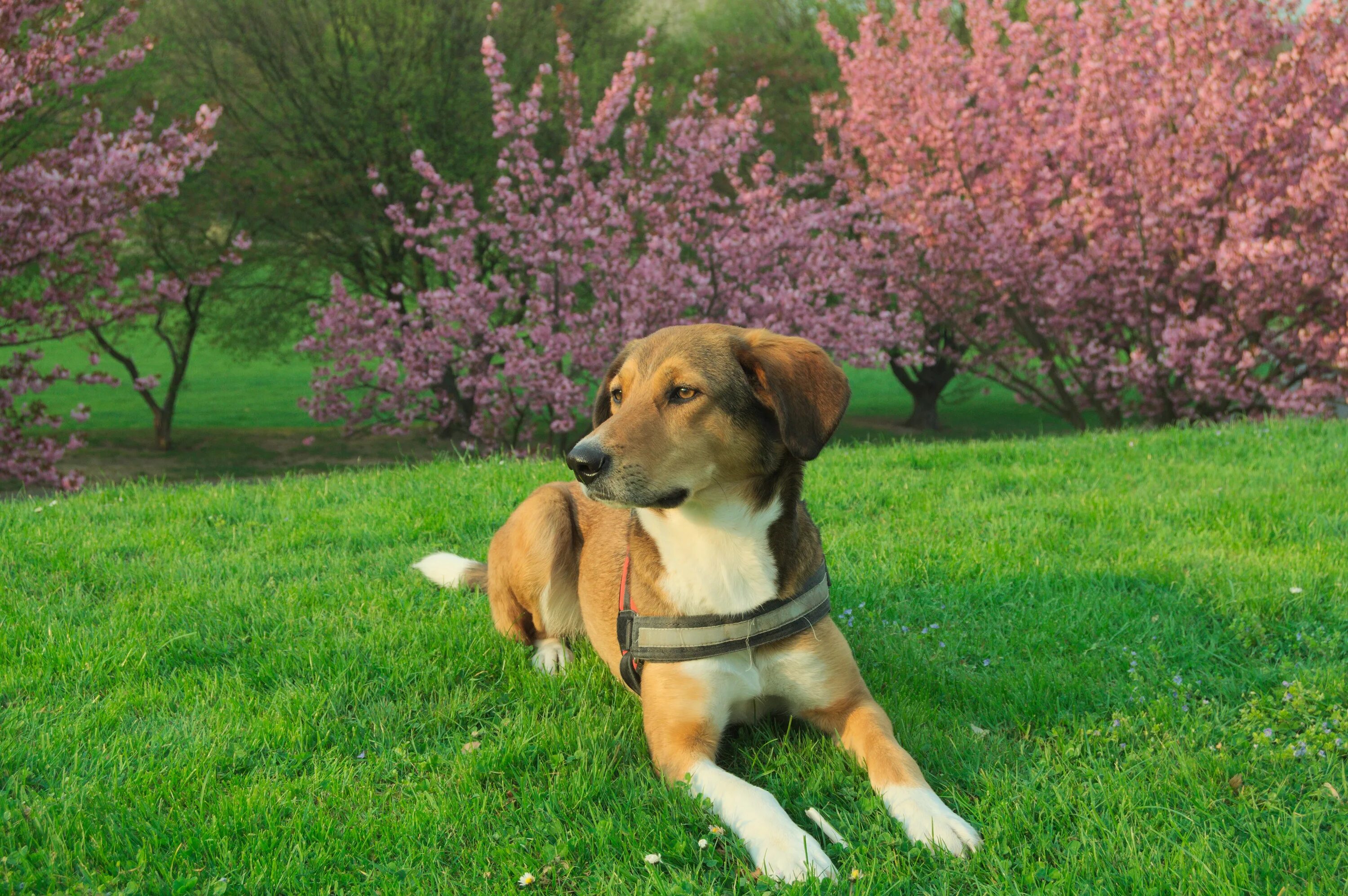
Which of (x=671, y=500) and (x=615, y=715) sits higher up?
(x=671, y=500)

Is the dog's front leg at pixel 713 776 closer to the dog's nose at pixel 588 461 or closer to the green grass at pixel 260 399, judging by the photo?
the dog's nose at pixel 588 461

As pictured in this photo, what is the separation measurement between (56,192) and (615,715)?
37.6 ft

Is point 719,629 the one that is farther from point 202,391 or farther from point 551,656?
point 202,391

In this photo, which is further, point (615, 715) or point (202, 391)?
point (202, 391)

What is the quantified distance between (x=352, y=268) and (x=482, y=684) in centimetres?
1816

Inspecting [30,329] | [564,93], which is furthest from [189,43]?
[564,93]

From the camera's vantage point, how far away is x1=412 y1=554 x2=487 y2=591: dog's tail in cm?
500

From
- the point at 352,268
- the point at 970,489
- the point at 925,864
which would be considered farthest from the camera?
the point at 352,268

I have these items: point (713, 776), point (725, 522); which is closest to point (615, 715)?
point (713, 776)

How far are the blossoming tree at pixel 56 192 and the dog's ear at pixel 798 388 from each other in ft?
36.8

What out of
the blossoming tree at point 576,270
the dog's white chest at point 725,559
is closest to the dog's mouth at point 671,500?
the dog's white chest at point 725,559

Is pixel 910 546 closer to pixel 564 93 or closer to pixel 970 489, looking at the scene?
pixel 970 489

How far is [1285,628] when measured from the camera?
13.9 ft

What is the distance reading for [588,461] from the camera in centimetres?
292
